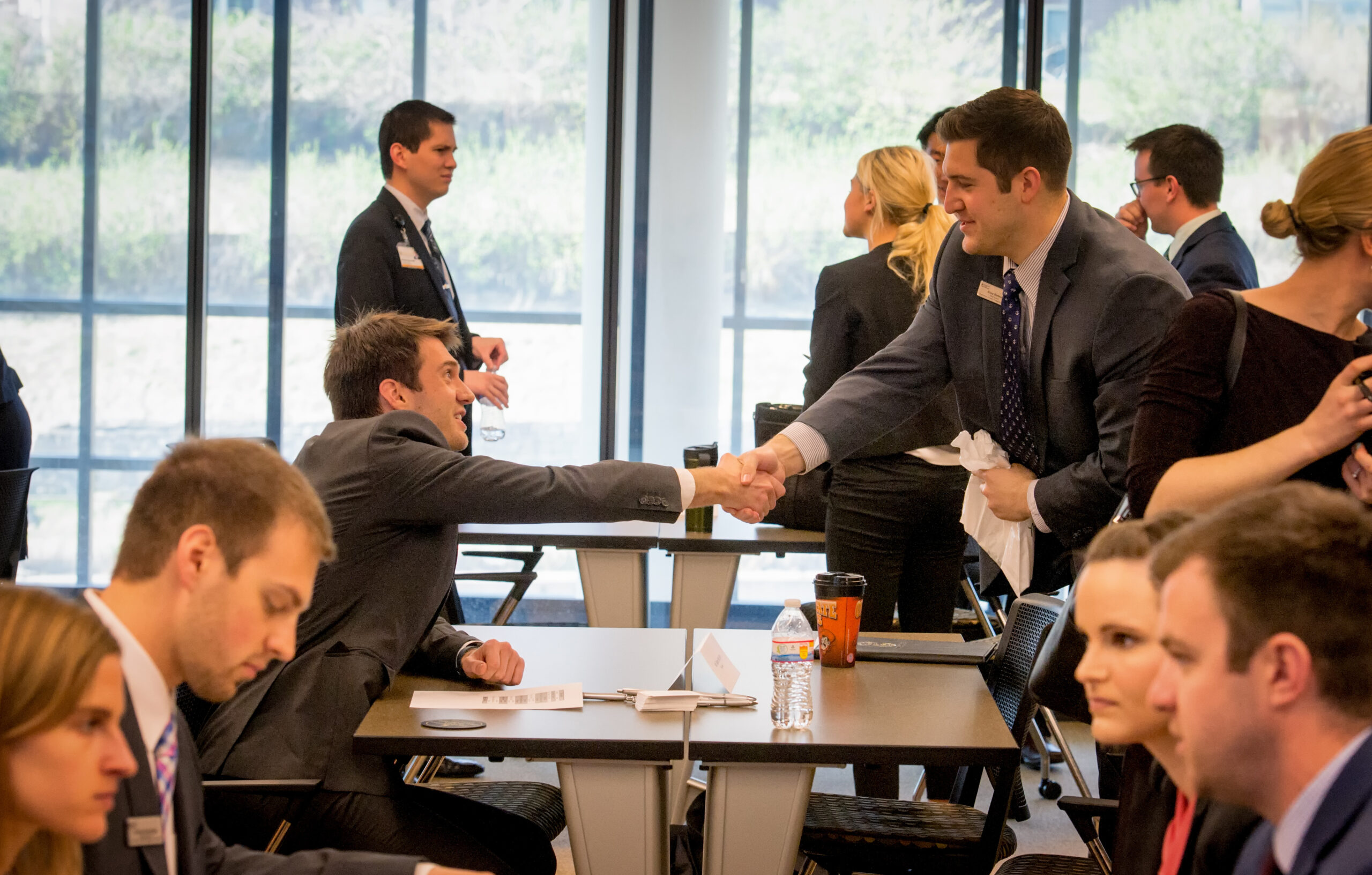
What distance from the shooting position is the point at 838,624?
8.52ft

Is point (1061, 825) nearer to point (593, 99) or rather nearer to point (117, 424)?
point (593, 99)

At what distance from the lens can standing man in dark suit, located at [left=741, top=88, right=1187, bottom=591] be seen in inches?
102

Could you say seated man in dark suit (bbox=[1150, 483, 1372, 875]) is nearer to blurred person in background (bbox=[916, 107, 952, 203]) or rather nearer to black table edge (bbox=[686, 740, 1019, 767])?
black table edge (bbox=[686, 740, 1019, 767])

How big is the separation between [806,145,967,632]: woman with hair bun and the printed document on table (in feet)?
4.51

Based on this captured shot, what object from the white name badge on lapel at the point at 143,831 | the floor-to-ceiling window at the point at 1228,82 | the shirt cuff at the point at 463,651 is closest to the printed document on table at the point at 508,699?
the shirt cuff at the point at 463,651

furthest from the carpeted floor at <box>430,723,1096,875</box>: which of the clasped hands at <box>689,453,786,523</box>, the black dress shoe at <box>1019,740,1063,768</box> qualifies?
the clasped hands at <box>689,453,786,523</box>

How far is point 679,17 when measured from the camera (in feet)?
20.8

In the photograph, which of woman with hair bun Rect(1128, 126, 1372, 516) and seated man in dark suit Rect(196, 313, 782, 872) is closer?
woman with hair bun Rect(1128, 126, 1372, 516)

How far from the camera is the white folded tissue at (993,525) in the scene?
2855 mm

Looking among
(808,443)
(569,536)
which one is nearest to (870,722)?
(808,443)

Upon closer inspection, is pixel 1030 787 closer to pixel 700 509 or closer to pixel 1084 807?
pixel 700 509

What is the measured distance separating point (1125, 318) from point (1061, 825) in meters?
1.85

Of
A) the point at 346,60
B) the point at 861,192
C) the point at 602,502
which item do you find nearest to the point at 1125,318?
the point at 602,502

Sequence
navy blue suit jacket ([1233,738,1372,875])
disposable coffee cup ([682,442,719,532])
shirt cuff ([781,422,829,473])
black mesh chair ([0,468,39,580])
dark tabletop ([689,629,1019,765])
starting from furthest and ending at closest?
1. disposable coffee cup ([682,442,719,532])
2. black mesh chair ([0,468,39,580])
3. shirt cuff ([781,422,829,473])
4. dark tabletop ([689,629,1019,765])
5. navy blue suit jacket ([1233,738,1372,875])
